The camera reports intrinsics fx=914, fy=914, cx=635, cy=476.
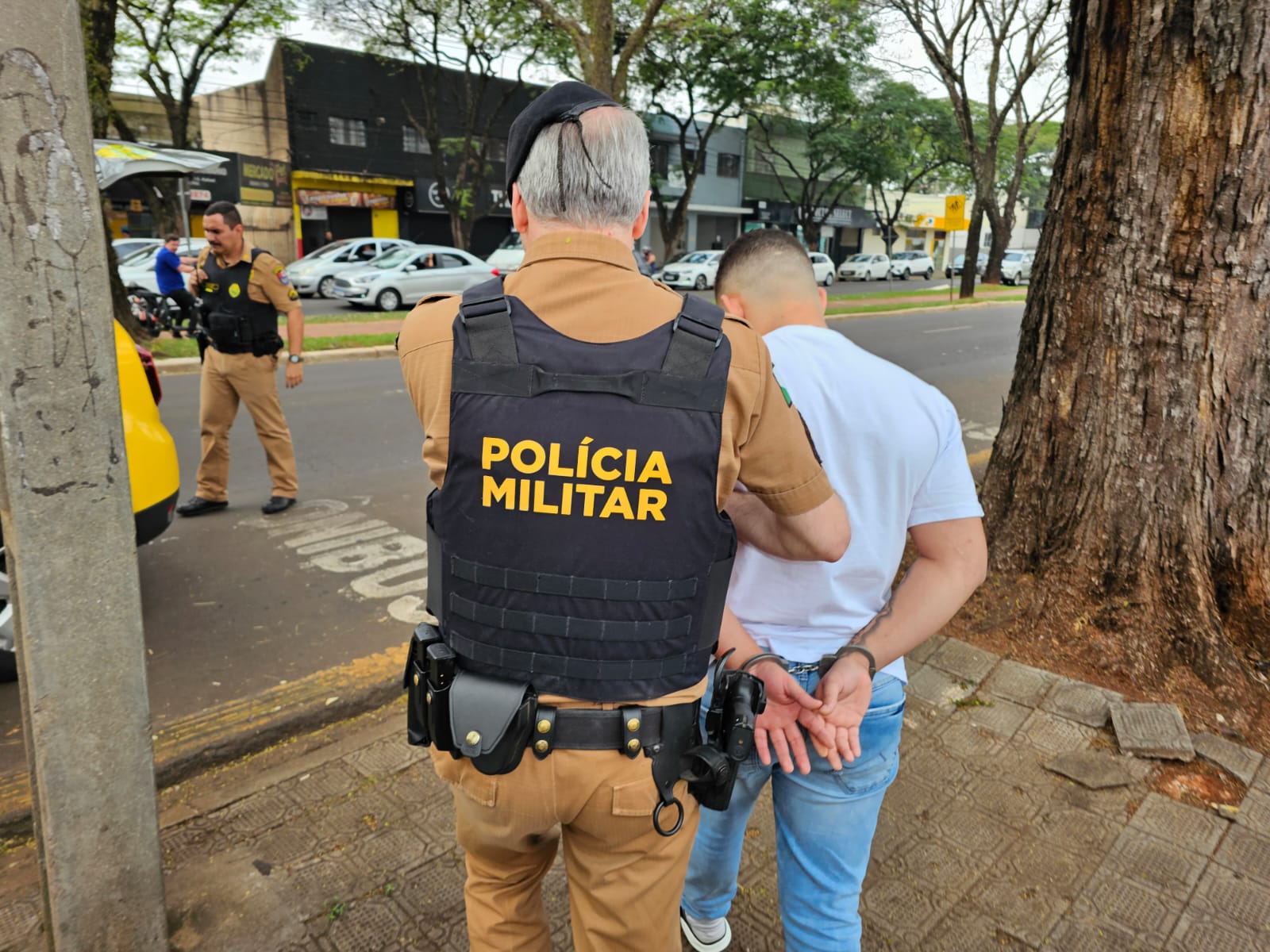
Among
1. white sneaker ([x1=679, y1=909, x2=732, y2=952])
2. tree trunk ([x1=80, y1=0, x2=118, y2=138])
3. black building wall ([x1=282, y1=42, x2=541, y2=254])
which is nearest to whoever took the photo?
white sneaker ([x1=679, y1=909, x2=732, y2=952])

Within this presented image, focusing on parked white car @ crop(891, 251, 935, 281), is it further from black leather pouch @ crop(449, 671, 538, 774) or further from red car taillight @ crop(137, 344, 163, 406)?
black leather pouch @ crop(449, 671, 538, 774)

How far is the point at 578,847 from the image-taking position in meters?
1.54

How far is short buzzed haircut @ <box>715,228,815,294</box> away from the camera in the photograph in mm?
1866

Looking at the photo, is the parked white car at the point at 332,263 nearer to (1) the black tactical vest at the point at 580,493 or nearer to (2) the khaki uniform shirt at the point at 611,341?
(2) the khaki uniform shirt at the point at 611,341

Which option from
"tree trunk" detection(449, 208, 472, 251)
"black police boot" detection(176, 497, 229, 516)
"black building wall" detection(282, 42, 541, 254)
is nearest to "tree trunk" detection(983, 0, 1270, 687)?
"black police boot" detection(176, 497, 229, 516)

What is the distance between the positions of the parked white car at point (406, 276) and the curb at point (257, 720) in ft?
49.9

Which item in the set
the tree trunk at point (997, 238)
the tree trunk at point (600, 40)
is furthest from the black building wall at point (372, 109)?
the tree trunk at point (600, 40)

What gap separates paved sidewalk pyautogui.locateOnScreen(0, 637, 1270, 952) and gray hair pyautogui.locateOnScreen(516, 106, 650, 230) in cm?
181

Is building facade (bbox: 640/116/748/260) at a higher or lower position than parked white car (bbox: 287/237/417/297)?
higher

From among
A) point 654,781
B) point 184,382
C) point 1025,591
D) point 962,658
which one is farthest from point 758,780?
point 184,382

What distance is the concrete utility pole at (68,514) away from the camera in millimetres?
1582

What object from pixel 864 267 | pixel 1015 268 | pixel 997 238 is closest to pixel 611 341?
pixel 997 238

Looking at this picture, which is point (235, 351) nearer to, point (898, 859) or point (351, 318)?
point (898, 859)

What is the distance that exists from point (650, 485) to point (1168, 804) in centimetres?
238
